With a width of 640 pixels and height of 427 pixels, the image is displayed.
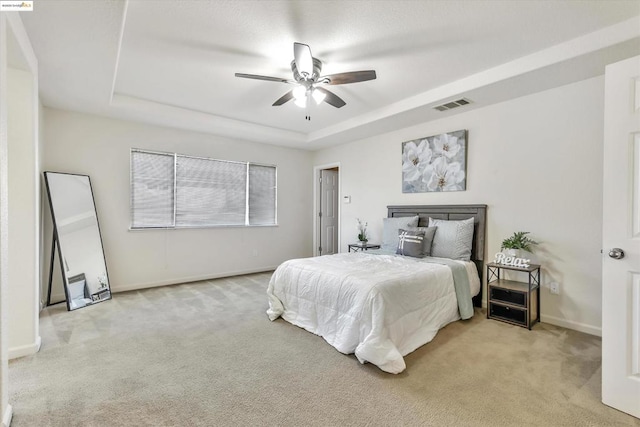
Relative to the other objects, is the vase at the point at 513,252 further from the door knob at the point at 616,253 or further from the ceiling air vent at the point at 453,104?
the ceiling air vent at the point at 453,104

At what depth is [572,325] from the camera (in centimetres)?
296

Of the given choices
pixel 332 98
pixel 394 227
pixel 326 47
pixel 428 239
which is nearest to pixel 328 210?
pixel 394 227

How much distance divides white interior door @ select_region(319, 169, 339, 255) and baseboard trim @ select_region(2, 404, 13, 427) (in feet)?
16.6

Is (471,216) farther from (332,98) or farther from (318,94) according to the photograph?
(318,94)

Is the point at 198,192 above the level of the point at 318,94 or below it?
below

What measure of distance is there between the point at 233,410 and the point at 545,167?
3708 mm

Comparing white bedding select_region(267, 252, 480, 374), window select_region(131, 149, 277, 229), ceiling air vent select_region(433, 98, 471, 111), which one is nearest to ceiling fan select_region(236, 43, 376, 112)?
ceiling air vent select_region(433, 98, 471, 111)

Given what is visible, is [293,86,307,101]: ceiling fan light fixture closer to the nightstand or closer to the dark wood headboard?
the dark wood headboard

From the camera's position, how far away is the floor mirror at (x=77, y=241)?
3.54 meters

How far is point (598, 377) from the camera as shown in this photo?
6.76 feet

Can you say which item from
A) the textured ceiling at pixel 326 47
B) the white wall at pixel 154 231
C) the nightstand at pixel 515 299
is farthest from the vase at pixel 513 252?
the white wall at pixel 154 231

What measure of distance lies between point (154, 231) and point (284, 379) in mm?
3471

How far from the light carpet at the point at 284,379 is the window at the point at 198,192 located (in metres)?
1.89

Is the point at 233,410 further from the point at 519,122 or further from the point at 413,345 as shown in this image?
the point at 519,122
